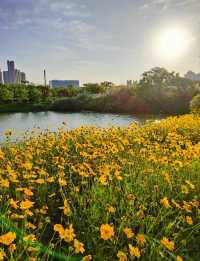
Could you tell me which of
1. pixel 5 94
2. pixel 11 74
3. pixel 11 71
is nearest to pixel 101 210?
pixel 5 94

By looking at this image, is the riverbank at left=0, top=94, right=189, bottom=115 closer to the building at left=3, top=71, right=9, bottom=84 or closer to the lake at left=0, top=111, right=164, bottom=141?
the lake at left=0, top=111, right=164, bottom=141

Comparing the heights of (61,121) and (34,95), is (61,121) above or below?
below

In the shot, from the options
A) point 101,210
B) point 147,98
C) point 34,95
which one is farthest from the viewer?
point 34,95

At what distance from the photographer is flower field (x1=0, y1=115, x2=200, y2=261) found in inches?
72.1

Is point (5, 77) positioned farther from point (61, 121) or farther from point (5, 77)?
point (61, 121)

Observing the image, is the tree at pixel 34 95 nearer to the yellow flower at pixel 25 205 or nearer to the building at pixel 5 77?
the yellow flower at pixel 25 205

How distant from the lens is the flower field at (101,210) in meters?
1.83

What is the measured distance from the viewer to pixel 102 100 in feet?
95.9

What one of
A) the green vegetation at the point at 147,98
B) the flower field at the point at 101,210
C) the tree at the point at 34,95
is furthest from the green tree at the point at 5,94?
the flower field at the point at 101,210

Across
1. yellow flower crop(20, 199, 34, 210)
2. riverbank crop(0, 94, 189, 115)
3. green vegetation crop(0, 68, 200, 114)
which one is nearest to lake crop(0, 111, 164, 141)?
riverbank crop(0, 94, 189, 115)

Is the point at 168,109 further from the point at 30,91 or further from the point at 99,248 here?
the point at 99,248

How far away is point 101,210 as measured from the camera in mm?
2471

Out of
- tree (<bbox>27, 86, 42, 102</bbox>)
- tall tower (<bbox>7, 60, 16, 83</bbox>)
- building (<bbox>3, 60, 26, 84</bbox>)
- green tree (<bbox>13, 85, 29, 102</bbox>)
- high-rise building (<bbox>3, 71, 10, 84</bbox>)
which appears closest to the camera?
green tree (<bbox>13, 85, 29, 102</bbox>)

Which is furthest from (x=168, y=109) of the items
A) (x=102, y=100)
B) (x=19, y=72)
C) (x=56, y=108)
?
(x=19, y=72)
